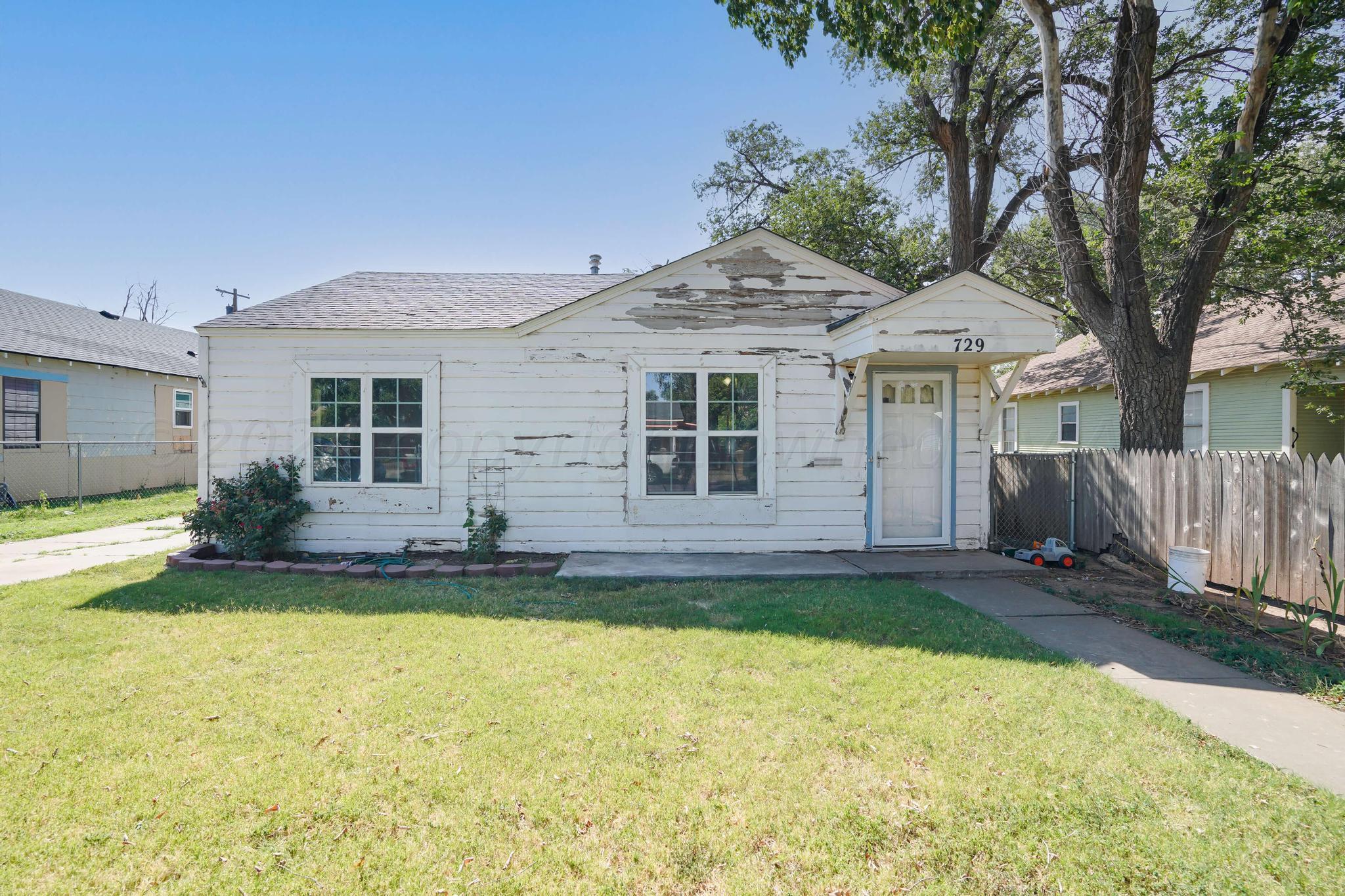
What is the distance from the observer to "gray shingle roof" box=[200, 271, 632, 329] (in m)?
8.48

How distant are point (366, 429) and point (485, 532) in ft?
7.13

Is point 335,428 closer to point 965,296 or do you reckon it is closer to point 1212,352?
point 965,296

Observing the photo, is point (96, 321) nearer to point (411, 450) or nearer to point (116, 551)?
point (116, 551)

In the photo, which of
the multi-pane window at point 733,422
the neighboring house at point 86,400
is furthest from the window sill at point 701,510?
the neighboring house at point 86,400

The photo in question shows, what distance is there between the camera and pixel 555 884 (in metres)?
2.37

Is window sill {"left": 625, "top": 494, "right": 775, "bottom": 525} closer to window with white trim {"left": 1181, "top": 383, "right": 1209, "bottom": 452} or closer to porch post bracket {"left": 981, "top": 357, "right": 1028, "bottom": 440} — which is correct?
porch post bracket {"left": 981, "top": 357, "right": 1028, "bottom": 440}

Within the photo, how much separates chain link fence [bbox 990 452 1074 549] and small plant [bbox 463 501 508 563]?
22.9ft

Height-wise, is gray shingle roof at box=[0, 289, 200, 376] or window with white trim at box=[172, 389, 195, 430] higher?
gray shingle roof at box=[0, 289, 200, 376]

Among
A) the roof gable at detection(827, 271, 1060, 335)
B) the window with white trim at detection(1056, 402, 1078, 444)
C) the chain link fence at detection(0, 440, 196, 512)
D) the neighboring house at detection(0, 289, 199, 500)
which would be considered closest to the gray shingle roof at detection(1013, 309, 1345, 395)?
the window with white trim at detection(1056, 402, 1078, 444)

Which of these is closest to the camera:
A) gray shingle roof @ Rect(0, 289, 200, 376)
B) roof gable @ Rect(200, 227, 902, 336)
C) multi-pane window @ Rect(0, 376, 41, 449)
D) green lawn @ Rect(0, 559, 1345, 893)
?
green lawn @ Rect(0, 559, 1345, 893)

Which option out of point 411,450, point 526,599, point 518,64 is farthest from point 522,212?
point 526,599

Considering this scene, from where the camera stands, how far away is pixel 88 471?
15.3 meters

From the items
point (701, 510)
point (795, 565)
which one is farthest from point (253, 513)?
point (795, 565)

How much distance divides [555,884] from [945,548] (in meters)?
7.69
